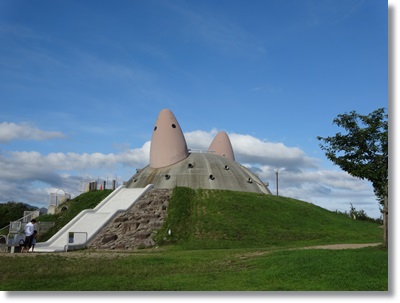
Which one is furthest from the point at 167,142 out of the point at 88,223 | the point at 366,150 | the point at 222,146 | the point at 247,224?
the point at 366,150

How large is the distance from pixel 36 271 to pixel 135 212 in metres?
15.4

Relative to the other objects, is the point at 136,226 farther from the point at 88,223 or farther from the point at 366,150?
the point at 366,150

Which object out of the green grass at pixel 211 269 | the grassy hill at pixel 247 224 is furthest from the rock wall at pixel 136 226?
the green grass at pixel 211 269

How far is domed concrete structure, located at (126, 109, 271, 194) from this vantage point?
120 feet

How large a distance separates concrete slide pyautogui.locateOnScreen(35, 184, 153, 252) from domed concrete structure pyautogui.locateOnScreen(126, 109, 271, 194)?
4.24 m

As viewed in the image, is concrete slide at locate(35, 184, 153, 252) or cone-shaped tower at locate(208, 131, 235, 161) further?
cone-shaped tower at locate(208, 131, 235, 161)

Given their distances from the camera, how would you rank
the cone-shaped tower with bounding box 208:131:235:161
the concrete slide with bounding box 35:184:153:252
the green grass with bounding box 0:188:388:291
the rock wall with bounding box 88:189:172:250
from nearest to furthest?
1. the green grass with bounding box 0:188:388:291
2. the concrete slide with bounding box 35:184:153:252
3. the rock wall with bounding box 88:189:172:250
4. the cone-shaped tower with bounding box 208:131:235:161

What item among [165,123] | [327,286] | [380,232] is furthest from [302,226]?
[327,286]

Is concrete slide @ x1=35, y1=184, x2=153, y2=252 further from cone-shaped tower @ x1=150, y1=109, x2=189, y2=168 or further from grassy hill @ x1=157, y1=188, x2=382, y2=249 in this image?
cone-shaped tower @ x1=150, y1=109, x2=189, y2=168

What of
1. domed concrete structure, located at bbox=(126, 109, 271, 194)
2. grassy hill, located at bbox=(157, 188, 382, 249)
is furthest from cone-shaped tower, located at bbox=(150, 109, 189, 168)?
grassy hill, located at bbox=(157, 188, 382, 249)

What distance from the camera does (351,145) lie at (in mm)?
17688

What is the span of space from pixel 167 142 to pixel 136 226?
1408 centimetres

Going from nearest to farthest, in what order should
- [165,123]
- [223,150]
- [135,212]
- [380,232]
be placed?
[135,212] < [380,232] < [165,123] < [223,150]

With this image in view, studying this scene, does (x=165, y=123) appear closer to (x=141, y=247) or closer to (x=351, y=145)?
(x=141, y=247)
